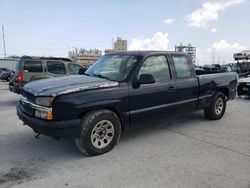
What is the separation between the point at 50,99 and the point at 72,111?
1.26ft

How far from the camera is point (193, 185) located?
11.3 ft

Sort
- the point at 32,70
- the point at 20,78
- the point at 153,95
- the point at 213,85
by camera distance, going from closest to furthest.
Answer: the point at 153,95, the point at 213,85, the point at 20,78, the point at 32,70

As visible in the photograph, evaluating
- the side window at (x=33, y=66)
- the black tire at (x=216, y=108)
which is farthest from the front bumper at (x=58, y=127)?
the side window at (x=33, y=66)

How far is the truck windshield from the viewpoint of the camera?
16.3 feet

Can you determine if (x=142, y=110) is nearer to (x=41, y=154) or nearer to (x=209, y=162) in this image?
(x=209, y=162)

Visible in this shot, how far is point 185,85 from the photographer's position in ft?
19.1

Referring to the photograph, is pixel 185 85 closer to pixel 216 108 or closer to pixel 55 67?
pixel 216 108

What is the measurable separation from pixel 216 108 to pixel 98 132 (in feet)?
12.6

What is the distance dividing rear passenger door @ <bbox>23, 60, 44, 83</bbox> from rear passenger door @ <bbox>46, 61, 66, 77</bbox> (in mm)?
274

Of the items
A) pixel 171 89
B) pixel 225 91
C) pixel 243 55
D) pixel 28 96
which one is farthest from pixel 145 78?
pixel 243 55

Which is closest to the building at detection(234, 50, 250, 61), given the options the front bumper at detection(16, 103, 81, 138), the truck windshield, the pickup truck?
the pickup truck

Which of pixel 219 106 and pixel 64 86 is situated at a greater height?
pixel 64 86

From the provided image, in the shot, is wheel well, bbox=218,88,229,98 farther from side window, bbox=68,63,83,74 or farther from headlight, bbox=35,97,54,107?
side window, bbox=68,63,83,74

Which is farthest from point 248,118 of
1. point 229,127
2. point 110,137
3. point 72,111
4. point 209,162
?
point 72,111
